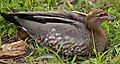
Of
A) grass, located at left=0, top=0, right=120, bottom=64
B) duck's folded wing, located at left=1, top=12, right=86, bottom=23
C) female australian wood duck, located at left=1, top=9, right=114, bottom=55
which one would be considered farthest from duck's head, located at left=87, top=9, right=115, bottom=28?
grass, located at left=0, top=0, right=120, bottom=64

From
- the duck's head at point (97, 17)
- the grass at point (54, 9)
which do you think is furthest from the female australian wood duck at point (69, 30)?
the grass at point (54, 9)

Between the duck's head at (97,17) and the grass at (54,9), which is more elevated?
the duck's head at (97,17)

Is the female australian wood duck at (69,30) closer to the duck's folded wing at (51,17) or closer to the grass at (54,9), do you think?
the duck's folded wing at (51,17)

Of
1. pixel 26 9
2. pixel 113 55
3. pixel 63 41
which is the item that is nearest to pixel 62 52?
pixel 63 41

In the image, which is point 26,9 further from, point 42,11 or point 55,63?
point 55,63

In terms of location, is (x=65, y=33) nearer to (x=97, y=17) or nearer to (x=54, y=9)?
(x=97, y=17)

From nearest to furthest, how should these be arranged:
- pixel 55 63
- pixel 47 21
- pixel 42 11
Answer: pixel 55 63 < pixel 47 21 < pixel 42 11

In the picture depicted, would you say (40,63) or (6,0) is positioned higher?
(6,0)
